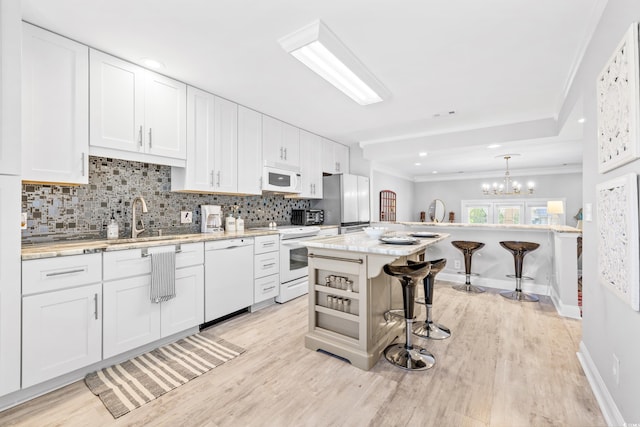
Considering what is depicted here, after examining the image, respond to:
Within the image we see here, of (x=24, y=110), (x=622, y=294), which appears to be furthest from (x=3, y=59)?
(x=622, y=294)

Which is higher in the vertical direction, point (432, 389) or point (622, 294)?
point (622, 294)

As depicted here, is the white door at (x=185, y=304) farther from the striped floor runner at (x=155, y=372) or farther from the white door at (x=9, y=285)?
the white door at (x=9, y=285)

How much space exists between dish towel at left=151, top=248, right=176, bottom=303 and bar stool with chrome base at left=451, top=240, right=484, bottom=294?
12.6 feet

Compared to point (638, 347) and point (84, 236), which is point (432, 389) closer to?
point (638, 347)

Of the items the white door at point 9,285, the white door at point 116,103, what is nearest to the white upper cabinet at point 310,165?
the white door at point 116,103

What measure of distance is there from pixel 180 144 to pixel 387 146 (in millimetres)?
3600

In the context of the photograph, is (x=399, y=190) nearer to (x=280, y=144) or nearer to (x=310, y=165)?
(x=310, y=165)

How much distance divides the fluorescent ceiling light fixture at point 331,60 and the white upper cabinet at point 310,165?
1611 mm

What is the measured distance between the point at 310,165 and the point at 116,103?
2.79 meters

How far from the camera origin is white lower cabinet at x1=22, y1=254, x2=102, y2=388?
5.74 feet

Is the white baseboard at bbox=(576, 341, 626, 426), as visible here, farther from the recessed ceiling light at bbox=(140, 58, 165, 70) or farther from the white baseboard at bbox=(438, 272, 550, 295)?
the recessed ceiling light at bbox=(140, 58, 165, 70)

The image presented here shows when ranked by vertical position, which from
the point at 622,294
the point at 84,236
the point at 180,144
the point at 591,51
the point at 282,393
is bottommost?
the point at 282,393

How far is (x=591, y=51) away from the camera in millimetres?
2020

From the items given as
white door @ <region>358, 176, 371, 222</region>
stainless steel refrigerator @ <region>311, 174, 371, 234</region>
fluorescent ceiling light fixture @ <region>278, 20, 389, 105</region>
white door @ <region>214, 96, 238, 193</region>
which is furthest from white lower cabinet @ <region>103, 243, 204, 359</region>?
white door @ <region>358, 176, 371, 222</region>
